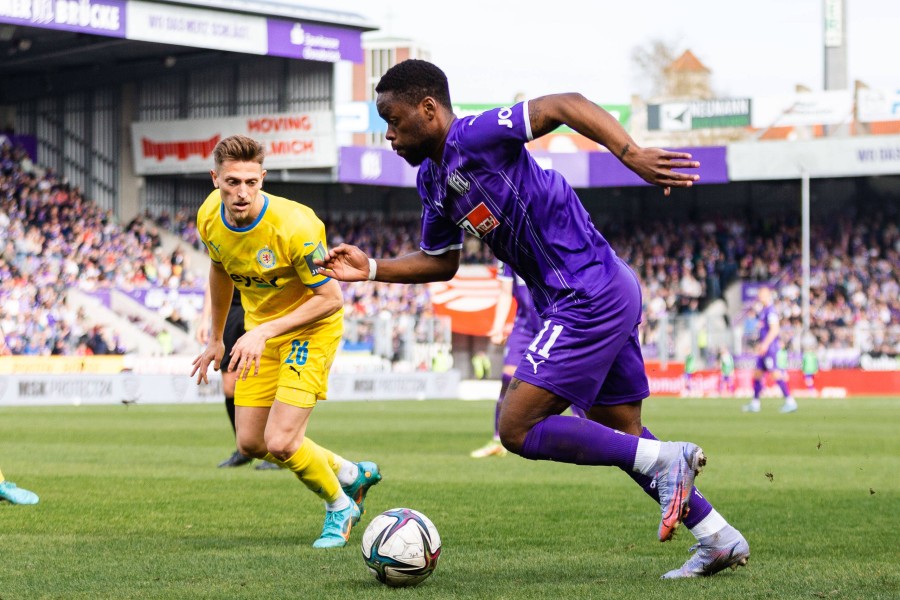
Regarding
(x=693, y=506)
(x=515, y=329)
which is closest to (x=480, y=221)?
(x=693, y=506)

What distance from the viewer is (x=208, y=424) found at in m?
20.0

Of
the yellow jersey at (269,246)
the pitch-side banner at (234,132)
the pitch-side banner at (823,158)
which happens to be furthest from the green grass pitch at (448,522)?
the pitch-side banner at (823,158)

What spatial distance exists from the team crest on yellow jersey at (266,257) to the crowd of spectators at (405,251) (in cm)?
2429

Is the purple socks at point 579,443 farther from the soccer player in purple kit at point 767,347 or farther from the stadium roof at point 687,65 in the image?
the stadium roof at point 687,65

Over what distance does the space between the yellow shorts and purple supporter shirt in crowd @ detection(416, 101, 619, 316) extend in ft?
6.36

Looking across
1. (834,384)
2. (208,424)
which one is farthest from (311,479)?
(834,384)

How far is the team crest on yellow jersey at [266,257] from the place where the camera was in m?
7.01

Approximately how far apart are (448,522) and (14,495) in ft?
10.3

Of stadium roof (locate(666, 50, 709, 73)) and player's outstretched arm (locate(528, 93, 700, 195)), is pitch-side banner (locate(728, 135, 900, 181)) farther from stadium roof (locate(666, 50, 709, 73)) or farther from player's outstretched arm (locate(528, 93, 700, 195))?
player's outstretched arm (locate(528, 93, 700, 195))

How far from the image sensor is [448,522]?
327 inches

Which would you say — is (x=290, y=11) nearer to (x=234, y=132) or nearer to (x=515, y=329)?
(x=234, y=132)

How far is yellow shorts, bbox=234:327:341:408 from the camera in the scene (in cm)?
727

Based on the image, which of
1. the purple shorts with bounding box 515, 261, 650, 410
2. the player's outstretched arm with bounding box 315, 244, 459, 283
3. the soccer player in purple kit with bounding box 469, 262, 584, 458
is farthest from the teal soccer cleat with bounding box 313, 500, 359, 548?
the soccer player in purple kit with bounding box 469, 262, 584, 458

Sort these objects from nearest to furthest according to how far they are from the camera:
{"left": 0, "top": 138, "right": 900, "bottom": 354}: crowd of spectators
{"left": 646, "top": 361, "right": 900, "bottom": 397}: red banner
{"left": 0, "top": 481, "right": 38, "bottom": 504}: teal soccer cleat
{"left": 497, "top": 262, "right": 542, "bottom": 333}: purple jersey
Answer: {"left": 0, "top": 481, "right": 38, "bottom": 504}: teal soccer cleat
{"left": 497, "top": 262, "right": 542, "bottom": 333}: purple jersey
{"left": 0, "top": 138, "right": 900, "bottom": 354}: crowd of spectators
{"left": 646, "top": 361, "right": 900, "bottom": 397}: red banner
